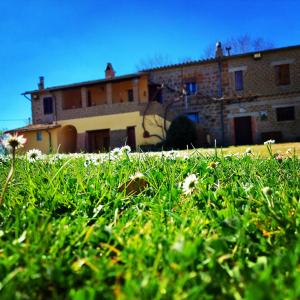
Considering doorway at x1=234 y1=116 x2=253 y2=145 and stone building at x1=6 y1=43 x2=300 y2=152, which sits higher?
stone building at x1=6 y1=43 x2=300 y2=152

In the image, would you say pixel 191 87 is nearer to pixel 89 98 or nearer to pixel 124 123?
pixel 124 123

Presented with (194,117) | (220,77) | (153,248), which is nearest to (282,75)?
(220,77)

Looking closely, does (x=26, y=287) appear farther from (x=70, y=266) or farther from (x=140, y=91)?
(x=140, y=91)

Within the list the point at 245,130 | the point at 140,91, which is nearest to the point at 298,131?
the point at 245,130

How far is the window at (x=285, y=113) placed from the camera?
23766 mm

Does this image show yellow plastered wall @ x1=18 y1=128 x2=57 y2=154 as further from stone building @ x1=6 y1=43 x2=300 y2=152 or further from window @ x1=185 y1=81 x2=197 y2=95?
window @ x1=185 y1=81 x2=197 y2=95

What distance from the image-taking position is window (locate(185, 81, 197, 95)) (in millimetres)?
25656

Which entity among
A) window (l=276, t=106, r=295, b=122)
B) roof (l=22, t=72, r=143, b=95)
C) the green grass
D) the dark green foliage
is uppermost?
roof (l=22, t=72, r=143, b=95)

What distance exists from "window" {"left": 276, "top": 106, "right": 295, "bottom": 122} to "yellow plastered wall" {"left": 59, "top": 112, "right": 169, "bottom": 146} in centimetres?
804

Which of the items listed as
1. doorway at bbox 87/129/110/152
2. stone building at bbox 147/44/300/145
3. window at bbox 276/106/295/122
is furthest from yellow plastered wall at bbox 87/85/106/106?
window at bbox 276/106/295/122

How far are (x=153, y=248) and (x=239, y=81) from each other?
2505 cm

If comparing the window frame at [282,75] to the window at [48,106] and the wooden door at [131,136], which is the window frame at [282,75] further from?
the window at [48,106]

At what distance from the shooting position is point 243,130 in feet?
80.3

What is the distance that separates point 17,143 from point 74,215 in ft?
1.50
